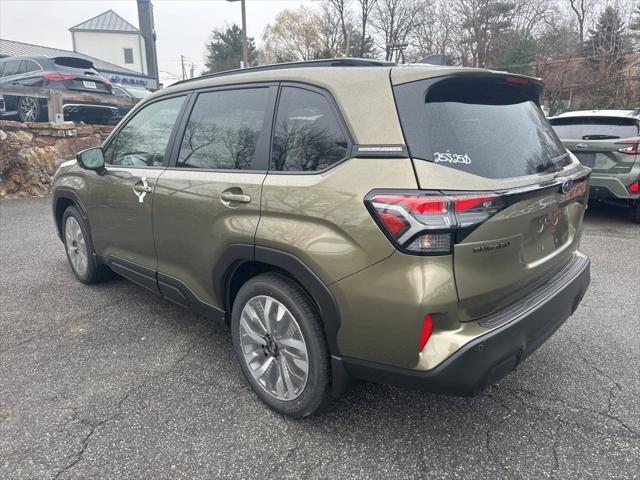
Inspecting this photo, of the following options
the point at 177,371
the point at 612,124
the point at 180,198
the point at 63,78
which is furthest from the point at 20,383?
the point at 63,78

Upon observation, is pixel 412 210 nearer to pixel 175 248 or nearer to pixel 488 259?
pixel 488 259

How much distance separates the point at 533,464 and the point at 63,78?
12.0m

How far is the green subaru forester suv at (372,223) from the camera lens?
5.98ft

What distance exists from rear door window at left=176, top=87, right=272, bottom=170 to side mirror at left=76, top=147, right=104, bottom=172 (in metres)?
1.04

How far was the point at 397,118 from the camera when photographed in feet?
6.38

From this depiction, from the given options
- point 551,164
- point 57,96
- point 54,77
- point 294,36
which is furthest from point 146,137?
point 294,36

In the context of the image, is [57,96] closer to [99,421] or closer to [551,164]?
[99,421]

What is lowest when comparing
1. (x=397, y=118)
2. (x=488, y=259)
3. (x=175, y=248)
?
(x=175, y=248)

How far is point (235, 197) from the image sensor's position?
2428mm

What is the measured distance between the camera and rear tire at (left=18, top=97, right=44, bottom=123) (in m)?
9.81

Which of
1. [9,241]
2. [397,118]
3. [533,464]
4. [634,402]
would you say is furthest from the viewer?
[9,241]

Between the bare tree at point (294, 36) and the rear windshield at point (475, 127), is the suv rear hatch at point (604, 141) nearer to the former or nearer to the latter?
the rear windshield at point (475, 127)

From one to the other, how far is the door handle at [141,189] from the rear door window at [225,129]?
314 mm

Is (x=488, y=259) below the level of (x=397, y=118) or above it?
below
